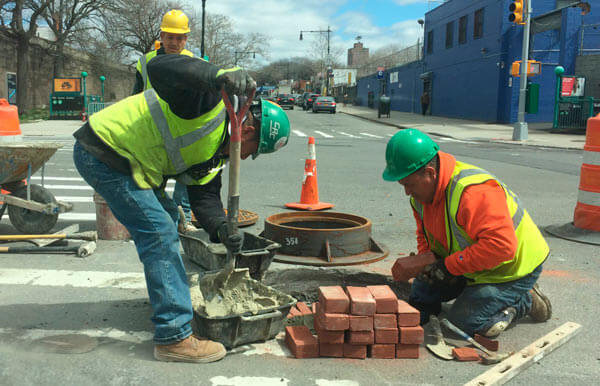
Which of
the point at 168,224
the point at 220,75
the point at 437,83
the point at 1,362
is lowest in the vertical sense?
the point at 1,362

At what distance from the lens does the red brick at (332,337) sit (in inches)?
125

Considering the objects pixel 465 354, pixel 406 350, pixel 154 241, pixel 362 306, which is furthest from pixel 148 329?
pixel 465 354

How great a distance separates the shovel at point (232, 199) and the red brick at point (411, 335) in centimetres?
113

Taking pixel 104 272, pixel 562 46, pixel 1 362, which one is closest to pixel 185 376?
pixel 1 362

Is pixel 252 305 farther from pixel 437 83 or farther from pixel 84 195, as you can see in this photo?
pixel 437 83

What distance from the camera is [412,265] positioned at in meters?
3.79

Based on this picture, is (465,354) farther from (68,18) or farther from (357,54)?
(357,54)

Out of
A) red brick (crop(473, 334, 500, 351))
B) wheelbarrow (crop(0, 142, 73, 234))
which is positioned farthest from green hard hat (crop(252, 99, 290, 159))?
wheelbarrow (crop(0, 142, 73, 234))

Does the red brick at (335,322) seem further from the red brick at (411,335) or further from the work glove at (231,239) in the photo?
the work glove at (231,239)

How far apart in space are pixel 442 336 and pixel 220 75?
7.18 feet

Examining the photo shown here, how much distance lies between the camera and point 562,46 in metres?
28.0

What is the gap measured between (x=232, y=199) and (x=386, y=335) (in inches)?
48.8

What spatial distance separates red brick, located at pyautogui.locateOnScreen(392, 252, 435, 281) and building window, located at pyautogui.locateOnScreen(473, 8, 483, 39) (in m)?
32.5

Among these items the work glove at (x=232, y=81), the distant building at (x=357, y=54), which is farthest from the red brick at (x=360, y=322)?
the distant building at (x=357, y=54)
